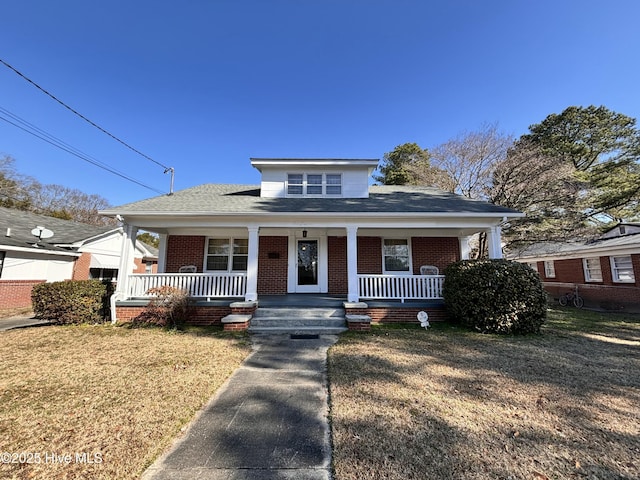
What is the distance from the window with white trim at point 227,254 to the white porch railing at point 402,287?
5.04m

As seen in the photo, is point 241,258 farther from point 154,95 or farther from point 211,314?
point 154,95

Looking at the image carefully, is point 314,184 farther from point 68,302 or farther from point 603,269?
point 603,269

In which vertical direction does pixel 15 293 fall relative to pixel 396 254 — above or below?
below

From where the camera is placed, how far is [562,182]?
45.5 ft

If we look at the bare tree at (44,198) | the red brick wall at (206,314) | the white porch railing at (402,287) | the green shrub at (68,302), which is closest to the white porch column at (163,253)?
the green shrub at (68,302)

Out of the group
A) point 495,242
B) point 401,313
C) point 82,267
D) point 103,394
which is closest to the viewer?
point 103,394

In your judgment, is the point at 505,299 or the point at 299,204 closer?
the point at 505,299

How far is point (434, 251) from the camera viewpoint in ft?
35.9

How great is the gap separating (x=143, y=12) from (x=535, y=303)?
15204mm

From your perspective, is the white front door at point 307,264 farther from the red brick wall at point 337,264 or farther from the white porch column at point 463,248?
the white porch column at point 463,248

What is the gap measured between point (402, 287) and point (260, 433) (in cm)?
645

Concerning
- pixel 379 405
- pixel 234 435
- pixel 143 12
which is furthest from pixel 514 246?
pixel 143 12

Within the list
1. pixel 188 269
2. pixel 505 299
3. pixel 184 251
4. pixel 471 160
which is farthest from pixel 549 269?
pixel 184 251

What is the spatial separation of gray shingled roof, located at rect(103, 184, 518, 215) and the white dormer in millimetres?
532
